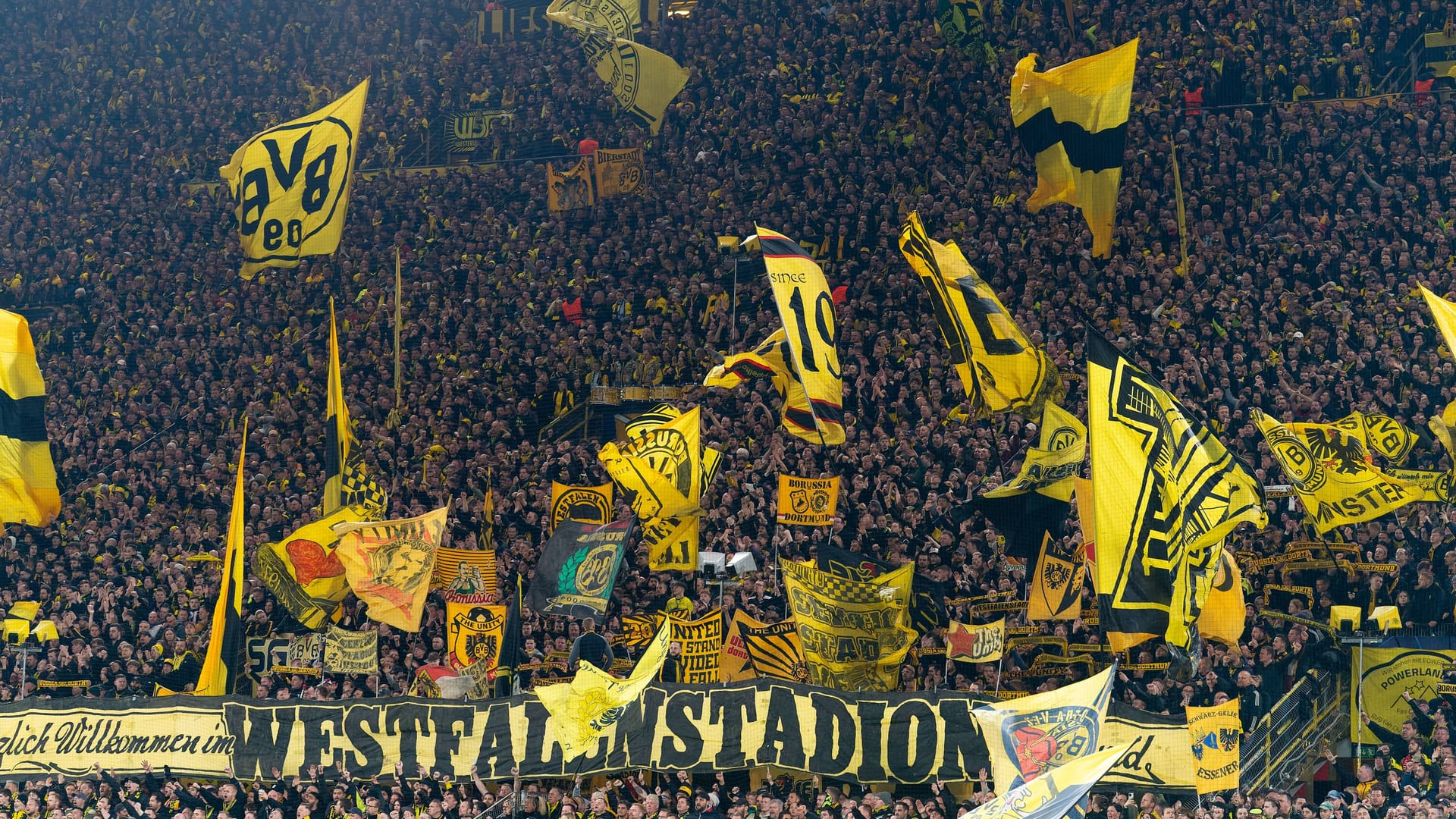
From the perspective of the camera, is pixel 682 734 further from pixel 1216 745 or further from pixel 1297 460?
pixel 1297 460

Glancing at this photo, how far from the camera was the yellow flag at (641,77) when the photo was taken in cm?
2781

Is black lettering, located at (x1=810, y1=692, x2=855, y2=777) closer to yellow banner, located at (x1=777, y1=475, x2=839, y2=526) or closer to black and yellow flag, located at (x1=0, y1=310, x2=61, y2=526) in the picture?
yellow banner, located at (x1=777, y1=475, x2=839, y2=526)

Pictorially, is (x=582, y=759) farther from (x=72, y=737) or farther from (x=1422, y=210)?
(x=1422, y=210)

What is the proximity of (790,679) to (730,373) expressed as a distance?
3.88 metres

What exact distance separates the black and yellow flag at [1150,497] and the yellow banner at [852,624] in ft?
12.5

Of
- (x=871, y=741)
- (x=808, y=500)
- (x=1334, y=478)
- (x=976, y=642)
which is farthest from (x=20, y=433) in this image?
(x=1334, y=478)

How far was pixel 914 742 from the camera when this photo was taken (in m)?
17.5

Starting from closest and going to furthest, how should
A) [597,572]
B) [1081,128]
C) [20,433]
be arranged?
[597,572] < [1081,128] < [20,433]

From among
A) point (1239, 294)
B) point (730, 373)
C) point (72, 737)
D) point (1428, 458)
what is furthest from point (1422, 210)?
point (72, 737)

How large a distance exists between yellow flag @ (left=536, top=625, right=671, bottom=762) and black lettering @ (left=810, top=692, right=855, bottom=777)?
2014mm

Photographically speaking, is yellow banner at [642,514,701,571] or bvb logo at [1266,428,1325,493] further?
yellow banner at [642,514,701,571]

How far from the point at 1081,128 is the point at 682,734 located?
8985 mm

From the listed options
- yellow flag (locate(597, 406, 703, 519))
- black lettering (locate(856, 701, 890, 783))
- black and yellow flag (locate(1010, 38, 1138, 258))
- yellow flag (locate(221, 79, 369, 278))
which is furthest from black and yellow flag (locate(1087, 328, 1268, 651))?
yellow flag (locate(221, 79, 369, 278))

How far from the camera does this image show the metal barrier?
682 inches
